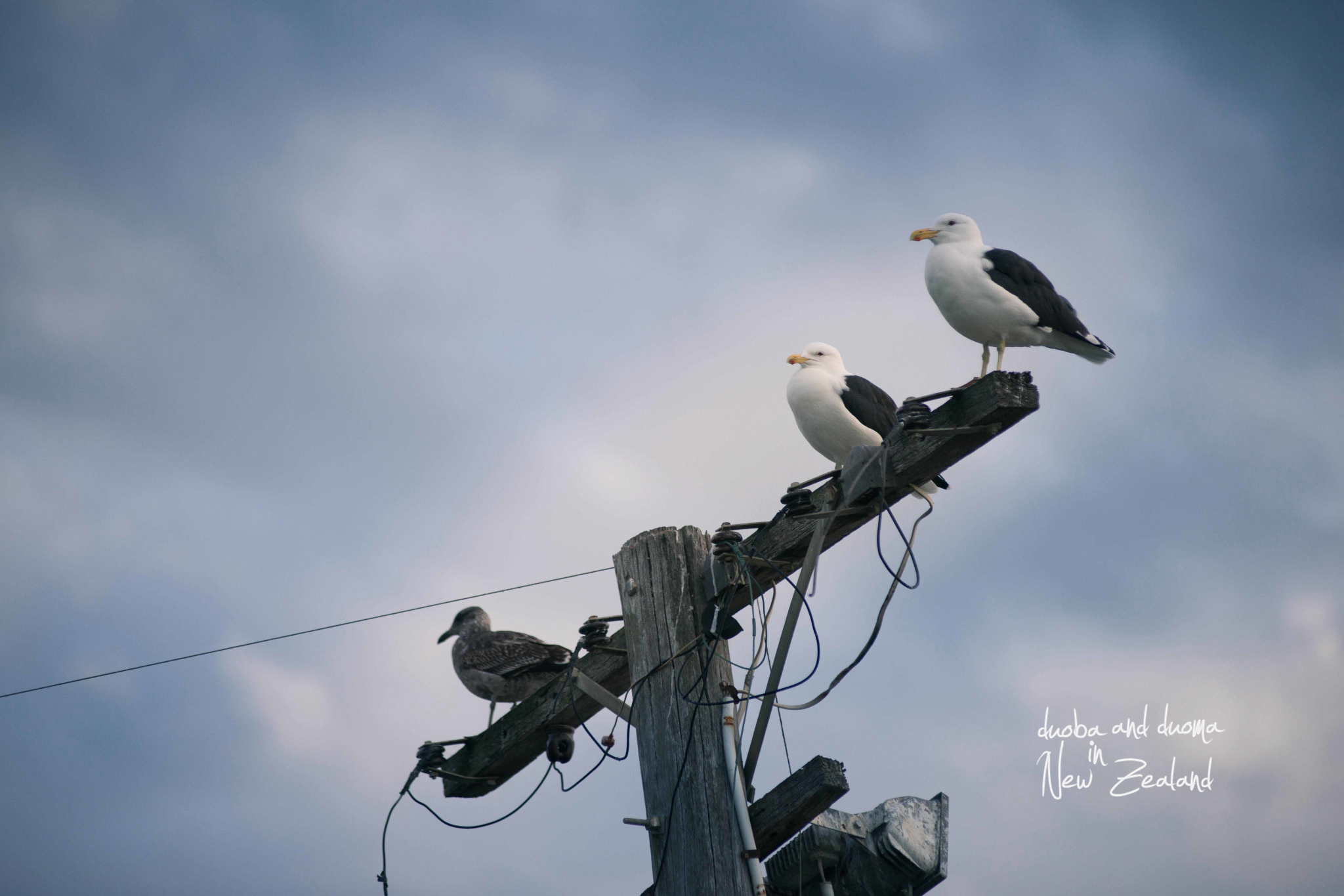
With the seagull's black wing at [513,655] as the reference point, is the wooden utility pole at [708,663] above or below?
below

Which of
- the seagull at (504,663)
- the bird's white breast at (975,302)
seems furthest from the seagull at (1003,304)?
the seagull at (504,663)

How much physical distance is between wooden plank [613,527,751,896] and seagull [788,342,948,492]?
1.64 m

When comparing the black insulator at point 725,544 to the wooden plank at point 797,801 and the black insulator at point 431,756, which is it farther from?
the black insulator at point 431,756

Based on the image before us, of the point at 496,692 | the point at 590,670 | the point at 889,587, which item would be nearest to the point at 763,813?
the point at 889,587

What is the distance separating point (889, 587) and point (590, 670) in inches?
67.2

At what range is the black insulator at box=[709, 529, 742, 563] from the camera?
415cm

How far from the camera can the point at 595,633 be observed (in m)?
4.74

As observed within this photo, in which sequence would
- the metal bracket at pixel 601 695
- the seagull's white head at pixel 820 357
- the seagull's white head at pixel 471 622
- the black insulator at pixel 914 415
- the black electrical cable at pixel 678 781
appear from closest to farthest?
the black insulator at pixel 914 415
the black electrical cable at pixel 678 781
the metal bracket at pixel 601 695
the seagull's white head at pixel 820 357
the seagull's white head at pixel 471 622

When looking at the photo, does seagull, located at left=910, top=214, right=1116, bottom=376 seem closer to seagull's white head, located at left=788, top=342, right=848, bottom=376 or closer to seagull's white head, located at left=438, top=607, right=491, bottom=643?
seagull's white head, located at left=788, top=342, right=848, bottom=376

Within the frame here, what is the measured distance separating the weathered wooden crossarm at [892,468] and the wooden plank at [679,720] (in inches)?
8.0

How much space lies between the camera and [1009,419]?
3496 millimetres

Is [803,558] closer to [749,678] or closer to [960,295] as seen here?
[749,678]

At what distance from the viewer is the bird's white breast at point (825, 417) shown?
5727 mm

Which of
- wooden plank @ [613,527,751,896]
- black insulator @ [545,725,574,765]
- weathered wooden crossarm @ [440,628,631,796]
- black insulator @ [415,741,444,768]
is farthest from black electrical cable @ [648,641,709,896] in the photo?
black insulator @ [415,741,444,768]
